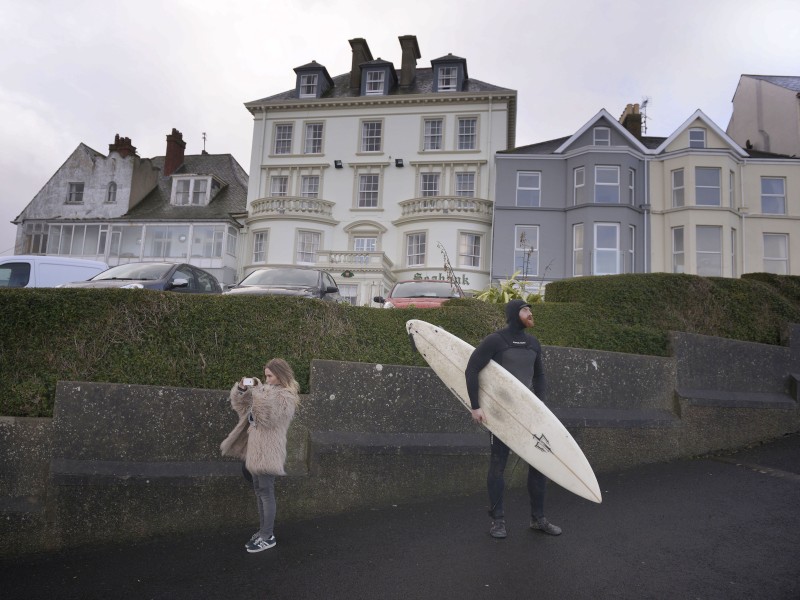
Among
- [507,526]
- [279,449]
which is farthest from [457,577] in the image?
[279,449]

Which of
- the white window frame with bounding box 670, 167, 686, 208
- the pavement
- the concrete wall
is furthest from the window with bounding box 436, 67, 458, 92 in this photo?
the pavement

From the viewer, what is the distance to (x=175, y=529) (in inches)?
208

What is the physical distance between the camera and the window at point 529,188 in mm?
28828

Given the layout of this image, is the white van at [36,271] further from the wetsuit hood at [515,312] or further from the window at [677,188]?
the window at [677,188]

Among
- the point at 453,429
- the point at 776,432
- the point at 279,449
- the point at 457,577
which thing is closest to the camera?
the point at 457,577

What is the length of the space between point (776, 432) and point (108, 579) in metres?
8.98

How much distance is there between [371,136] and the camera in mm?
31734

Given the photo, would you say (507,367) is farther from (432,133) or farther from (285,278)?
(432,133)

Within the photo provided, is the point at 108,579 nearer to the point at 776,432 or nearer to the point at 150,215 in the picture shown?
the point at 776,432

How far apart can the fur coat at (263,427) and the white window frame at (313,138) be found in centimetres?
2861

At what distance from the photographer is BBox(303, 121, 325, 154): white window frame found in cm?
3203

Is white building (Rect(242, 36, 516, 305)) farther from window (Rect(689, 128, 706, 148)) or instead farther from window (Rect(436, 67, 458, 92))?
window (Rect(689, 128, 706, 148))

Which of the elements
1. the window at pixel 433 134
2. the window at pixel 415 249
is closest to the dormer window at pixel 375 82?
the window at pixel 433 134

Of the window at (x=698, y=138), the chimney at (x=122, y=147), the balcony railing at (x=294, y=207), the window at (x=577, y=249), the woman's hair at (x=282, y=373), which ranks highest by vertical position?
the chimney at (x=122, y=147)
